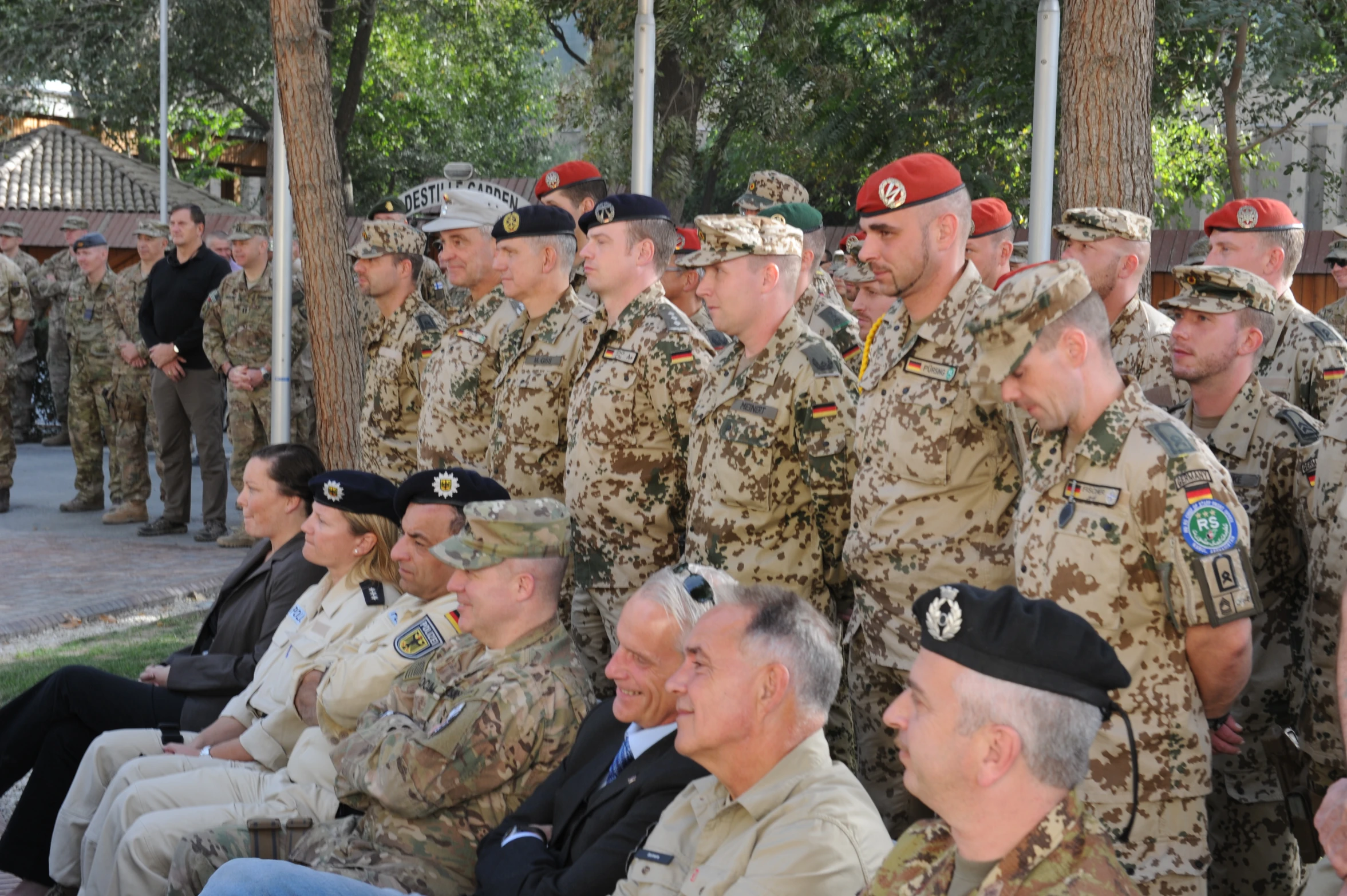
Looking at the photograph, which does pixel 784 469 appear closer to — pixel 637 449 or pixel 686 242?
pixel 637 449

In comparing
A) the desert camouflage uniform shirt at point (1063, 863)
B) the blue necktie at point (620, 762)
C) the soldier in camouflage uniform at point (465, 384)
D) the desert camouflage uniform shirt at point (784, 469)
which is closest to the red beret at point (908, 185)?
the desert camouflage uniform shirt at point (784, 469)

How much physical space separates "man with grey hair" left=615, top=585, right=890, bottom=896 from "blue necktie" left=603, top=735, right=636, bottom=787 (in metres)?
0.31

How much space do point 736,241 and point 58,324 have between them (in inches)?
508

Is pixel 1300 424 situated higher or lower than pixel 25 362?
higher

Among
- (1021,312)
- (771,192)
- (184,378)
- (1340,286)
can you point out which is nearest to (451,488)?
(1021,312)

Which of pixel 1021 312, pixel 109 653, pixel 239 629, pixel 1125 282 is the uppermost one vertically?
pixel 1125 282

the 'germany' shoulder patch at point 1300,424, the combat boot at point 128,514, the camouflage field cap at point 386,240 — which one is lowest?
the combat boot at point 128,514

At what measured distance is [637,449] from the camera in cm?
485

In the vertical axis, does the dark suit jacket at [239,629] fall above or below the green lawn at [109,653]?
above

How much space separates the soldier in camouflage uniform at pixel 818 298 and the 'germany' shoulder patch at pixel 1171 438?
1930mm

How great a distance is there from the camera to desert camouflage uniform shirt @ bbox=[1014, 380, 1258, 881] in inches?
118

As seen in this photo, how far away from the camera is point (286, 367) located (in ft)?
26.5

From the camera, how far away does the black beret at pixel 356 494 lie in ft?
15.6

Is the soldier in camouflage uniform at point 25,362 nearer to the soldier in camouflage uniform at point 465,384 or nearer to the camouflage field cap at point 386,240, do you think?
the camouflage field cap at point 386,240
